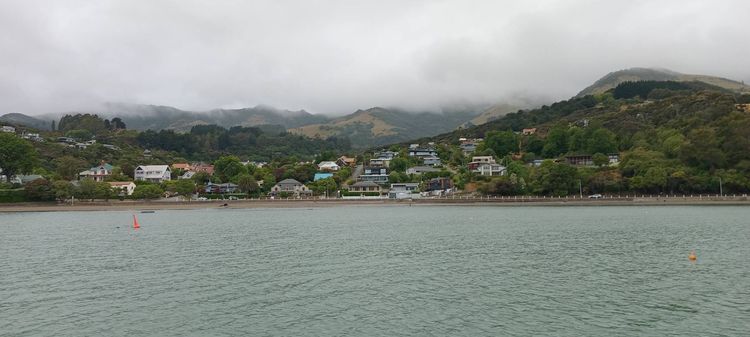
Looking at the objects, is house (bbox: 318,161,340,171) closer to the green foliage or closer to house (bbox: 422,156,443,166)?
house (bbox: 422,156,443,166)

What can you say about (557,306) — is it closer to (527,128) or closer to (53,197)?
(53,197)

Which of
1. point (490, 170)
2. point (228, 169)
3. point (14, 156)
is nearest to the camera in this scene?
point (14, 156)

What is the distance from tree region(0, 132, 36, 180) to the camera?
91.9 metres

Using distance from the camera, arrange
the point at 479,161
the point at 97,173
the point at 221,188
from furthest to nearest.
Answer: the point at 479,161, the point at 97,173, the point at 221,188

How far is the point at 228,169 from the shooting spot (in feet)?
362

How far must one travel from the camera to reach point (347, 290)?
21688mm

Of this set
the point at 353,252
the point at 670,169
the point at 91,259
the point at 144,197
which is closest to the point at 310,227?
the point at 353,252

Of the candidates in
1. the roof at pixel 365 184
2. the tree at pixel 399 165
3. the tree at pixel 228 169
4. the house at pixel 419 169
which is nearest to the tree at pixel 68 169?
the tree at pixel 228 169

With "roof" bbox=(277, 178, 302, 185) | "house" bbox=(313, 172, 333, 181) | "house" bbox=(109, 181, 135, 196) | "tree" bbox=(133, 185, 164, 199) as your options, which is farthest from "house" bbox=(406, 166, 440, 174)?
"house" bbox=(109, 181, 135, 196)

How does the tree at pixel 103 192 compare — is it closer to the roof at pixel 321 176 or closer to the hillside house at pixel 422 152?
the roof at pixel 321 176

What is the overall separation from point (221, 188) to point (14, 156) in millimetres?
33275

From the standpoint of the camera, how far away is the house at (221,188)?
100 m

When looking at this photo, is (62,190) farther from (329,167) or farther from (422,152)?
(422,152)

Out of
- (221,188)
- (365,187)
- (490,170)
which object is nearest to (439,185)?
(490,170)
